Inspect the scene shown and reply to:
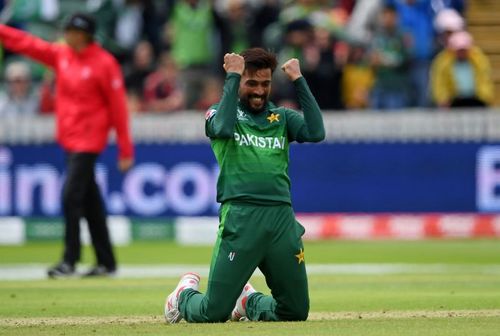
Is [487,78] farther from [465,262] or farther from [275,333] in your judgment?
[275,333]

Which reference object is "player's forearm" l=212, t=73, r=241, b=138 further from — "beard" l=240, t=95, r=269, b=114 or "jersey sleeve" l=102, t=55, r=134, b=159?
"jersey sleeve" l=102, t=55, r=134, b=159

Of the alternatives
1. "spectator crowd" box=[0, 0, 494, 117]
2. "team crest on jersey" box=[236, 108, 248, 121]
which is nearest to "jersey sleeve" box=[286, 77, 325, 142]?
"team crest on jersey" box=[236, 108, 248, 121]

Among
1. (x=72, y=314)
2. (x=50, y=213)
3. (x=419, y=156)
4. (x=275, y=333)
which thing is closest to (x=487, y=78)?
(x=419, y=156)

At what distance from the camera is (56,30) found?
23.5 metres

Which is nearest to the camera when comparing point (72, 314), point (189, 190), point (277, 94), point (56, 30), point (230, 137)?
point (230, 137)

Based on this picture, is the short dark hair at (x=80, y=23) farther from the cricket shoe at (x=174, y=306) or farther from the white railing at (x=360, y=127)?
the white railing at (x=360, y=127)

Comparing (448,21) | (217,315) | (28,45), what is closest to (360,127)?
(448,21)

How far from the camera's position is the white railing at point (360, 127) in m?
20.3

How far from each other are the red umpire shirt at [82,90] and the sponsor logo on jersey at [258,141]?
17.2 ft

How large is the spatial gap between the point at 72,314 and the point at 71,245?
3.92 metres

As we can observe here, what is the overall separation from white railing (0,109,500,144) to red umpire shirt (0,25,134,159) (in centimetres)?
548

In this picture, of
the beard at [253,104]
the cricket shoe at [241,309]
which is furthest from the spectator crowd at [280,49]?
the beard at [253,104]

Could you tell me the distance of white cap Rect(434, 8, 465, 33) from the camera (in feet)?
69.8

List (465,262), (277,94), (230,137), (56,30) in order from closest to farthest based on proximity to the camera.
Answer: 1. (230,137)
2. (465,262)
3. (277,94)
4. (56,30)
